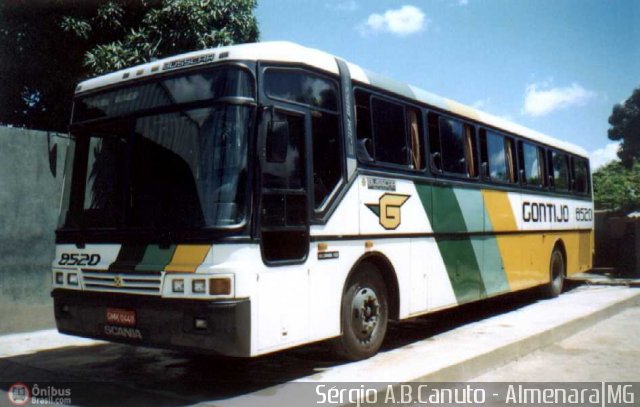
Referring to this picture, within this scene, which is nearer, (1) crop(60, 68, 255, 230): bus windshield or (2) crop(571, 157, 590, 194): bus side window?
(1) crop(60, 68, 255, 230): bus windshield

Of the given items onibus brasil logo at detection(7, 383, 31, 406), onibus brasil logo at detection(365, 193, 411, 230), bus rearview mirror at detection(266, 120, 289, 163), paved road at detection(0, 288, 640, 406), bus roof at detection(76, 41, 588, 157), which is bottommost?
onibus brasil logo at detection(7, 383, 31, 406)

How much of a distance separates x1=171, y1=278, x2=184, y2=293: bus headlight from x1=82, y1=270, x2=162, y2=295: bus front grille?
15cm

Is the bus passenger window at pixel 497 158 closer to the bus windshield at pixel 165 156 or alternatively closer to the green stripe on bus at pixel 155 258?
the bus windshield at pixel 165 156

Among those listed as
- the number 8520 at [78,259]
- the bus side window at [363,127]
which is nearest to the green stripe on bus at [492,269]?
the bus side window at [363,127]

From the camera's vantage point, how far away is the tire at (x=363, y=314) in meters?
6.20

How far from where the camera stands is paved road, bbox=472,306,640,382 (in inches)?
247

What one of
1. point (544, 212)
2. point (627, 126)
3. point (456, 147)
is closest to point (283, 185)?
point (456, 147)

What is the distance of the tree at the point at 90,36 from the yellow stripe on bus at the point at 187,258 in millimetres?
9230

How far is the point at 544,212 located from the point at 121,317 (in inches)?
344

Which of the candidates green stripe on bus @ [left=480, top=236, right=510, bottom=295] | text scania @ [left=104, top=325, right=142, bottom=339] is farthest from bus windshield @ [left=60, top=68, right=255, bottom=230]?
green stripe on bus @ [left=480, top=236, right=510, bottom=295]

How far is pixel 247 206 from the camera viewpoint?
5016mm

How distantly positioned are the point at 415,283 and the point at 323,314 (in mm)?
1930

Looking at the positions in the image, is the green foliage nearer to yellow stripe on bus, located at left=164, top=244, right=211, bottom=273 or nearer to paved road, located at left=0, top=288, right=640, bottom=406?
paved road, located at left=0, top=288, right=640, bottom=406

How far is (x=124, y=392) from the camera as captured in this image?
17.3ft
